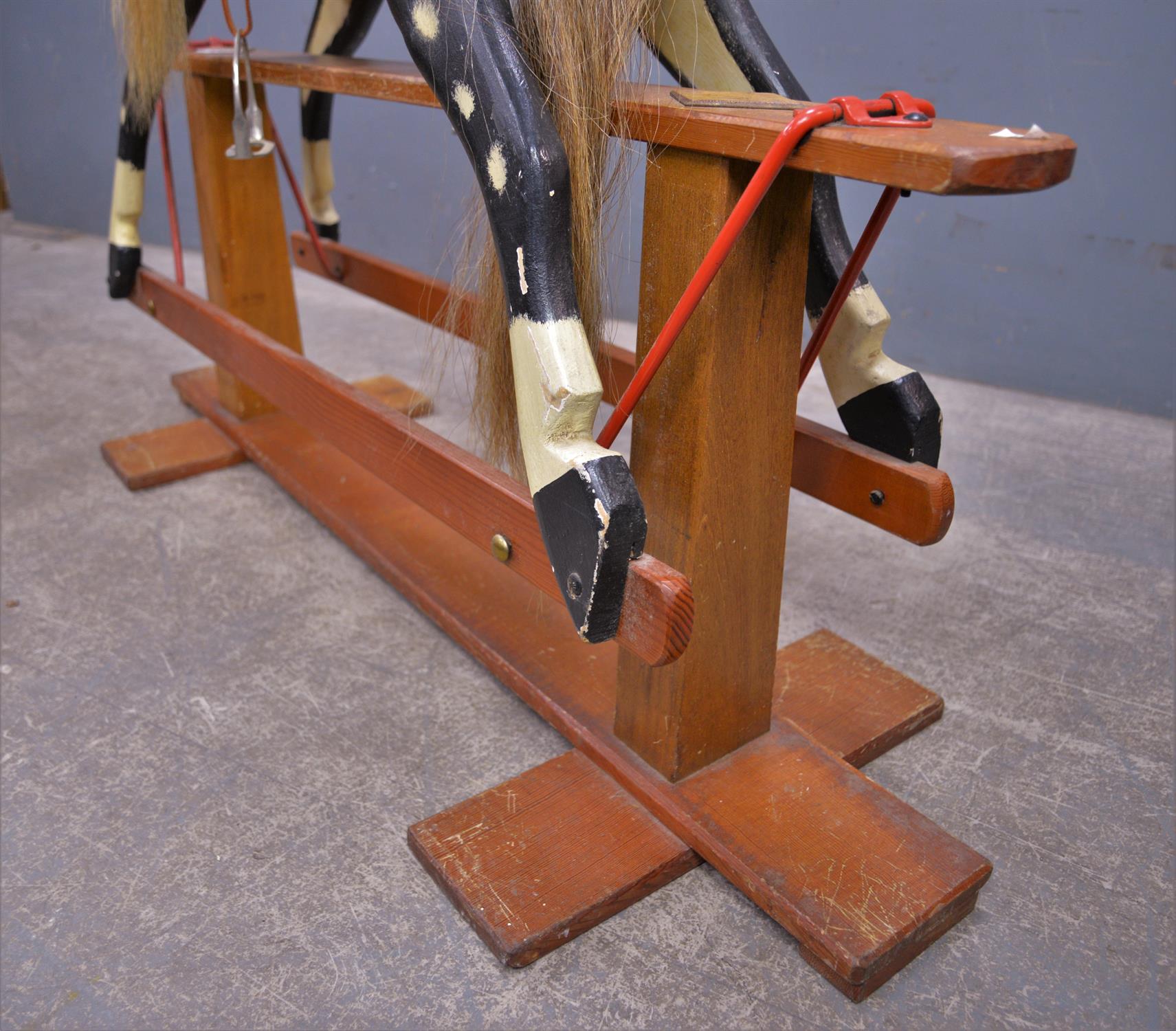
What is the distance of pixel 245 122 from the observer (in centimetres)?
147

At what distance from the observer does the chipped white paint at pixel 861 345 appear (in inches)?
40.5

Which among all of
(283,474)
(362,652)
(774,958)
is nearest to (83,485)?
(283,474)

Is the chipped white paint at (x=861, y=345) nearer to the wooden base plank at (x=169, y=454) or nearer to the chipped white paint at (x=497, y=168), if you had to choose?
the chipped white paint at (x=497, y=168)

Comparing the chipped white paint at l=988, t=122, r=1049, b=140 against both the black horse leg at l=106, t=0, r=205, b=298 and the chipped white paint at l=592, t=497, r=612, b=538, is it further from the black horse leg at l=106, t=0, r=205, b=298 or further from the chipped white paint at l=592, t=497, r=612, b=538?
the black horse leg at l=106, t=0, r=205, b=298

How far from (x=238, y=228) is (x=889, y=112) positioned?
138 cm

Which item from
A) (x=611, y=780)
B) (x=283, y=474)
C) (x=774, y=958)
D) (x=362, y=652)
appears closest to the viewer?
(x=774, y=958)

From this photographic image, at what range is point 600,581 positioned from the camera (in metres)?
0.82

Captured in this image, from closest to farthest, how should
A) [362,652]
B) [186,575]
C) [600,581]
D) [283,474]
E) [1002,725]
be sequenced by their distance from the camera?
1. [600,581]
2. [1002,725]
3. [362,652]
4. [186,575]
5. [283,474]

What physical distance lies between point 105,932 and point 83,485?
110 centimetres

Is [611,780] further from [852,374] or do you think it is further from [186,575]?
[186,575]

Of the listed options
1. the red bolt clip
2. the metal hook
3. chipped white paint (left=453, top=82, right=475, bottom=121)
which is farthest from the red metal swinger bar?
the metal hook

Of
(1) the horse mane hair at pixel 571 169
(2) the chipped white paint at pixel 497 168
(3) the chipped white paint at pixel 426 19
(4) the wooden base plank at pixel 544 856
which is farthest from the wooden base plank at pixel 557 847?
(3) the chipped white paint at pixel 426 19

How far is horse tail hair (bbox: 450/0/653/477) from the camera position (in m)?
0.87

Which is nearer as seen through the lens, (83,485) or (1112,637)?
(1112,637)
